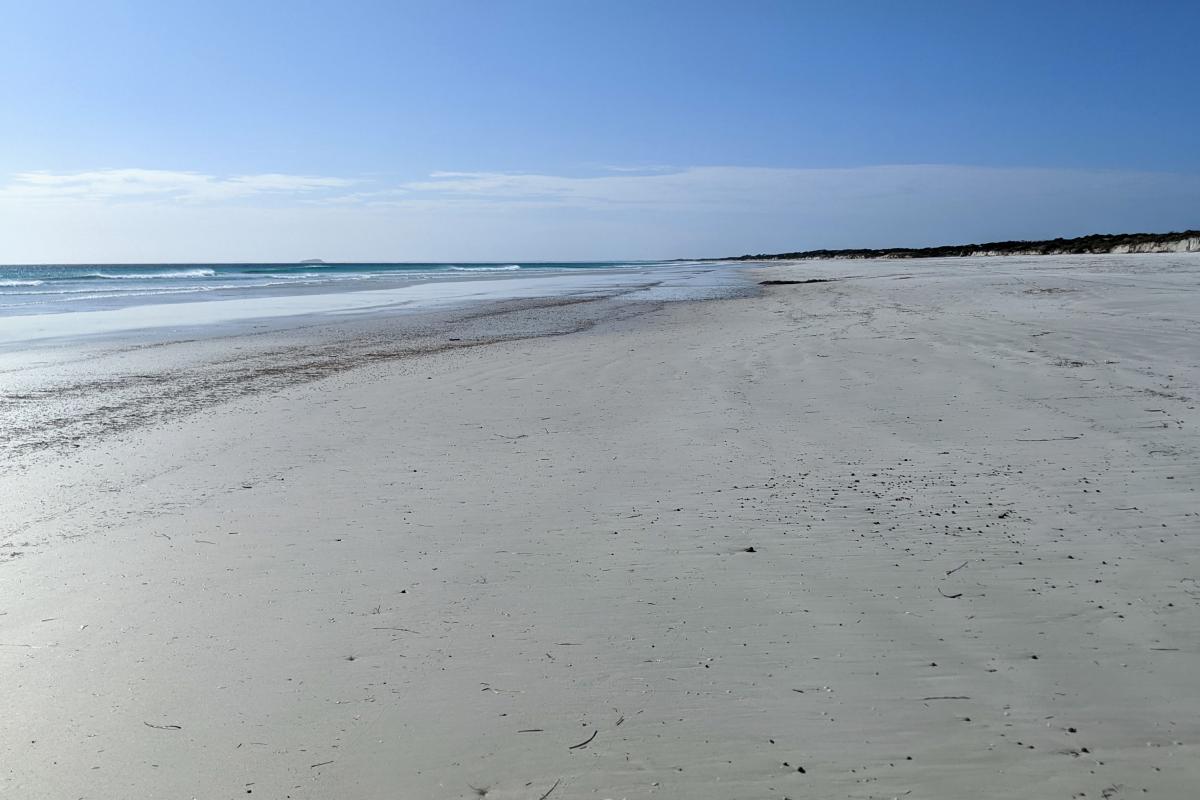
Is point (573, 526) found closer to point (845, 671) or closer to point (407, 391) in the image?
point (845, 671)

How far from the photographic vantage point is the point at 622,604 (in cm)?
312

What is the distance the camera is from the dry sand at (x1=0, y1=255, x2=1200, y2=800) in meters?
2.19

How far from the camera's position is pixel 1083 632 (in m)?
2.77

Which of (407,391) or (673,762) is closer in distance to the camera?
(673,762)

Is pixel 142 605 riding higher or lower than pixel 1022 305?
lower

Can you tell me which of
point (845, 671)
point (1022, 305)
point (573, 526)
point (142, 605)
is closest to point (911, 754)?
point (845, 671)

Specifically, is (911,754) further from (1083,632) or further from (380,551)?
(380,551)

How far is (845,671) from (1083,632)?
3.02 ft

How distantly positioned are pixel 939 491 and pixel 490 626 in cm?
270

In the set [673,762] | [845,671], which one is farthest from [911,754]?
[673,762]

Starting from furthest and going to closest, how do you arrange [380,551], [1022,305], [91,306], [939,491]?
[91,306] < [1022,305] < [939,491] < [380,551]

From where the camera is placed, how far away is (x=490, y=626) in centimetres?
296

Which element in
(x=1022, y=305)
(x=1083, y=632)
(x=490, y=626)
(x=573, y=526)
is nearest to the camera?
(x=1083, y=632)

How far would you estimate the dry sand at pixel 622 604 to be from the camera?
219cm
